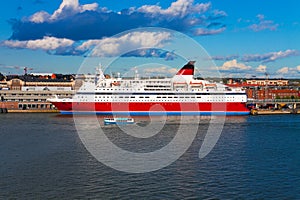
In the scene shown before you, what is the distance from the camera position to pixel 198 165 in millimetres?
10031

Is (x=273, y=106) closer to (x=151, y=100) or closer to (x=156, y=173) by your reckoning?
(x=151, y=100)

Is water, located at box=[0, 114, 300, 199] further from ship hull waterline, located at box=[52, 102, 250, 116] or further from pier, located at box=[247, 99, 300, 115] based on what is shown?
pier, located at box=[247, 99, 300, 115]

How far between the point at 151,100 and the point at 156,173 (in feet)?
51.7

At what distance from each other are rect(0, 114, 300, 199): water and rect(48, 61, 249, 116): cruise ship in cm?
1049

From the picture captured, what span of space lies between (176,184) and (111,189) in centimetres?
135

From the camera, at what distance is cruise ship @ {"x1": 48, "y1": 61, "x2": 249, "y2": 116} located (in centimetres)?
2452

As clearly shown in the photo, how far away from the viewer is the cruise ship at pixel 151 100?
80.4 feet

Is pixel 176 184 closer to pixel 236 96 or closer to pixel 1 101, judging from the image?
pixel 236 96

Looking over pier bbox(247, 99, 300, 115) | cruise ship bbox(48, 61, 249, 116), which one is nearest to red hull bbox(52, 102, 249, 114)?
cruise ship bbox(48, 61, 249, 116)

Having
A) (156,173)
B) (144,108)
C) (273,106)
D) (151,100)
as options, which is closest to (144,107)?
(144,108)

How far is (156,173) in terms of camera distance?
9.23 m

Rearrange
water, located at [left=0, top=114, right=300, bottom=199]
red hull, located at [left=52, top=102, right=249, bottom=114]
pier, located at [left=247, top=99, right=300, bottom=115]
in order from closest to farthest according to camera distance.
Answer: water, located at [left=0, top=114, right=300, bottom=199], red hull, located at [left=52, top=102, right=249, bottom=114], pier, located at [left=247, top=99, right=300, bottom=115]

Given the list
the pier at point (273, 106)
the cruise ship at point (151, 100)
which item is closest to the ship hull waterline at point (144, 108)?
the cruise ship at point (151, 100)

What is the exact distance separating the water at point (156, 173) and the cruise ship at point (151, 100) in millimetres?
10487
